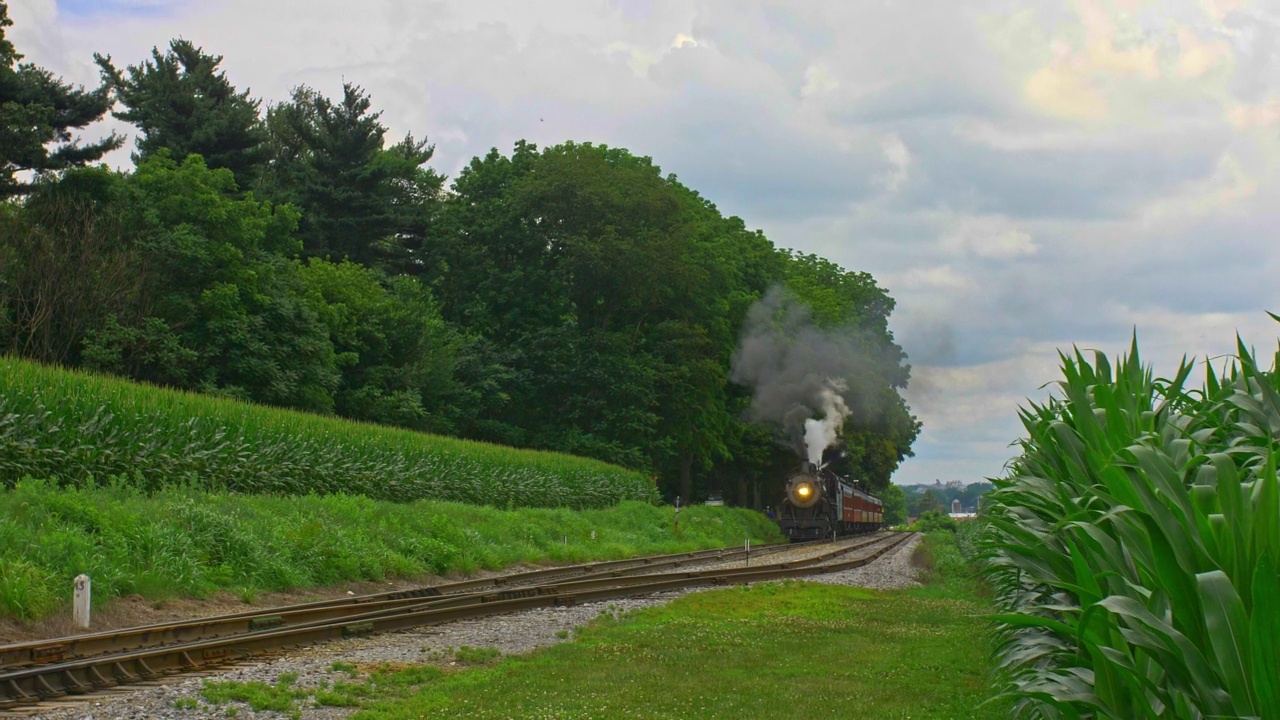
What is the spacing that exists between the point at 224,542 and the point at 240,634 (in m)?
5.80

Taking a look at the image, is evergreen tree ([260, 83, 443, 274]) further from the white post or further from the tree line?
the white post

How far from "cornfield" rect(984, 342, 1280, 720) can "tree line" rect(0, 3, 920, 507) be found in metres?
31.8

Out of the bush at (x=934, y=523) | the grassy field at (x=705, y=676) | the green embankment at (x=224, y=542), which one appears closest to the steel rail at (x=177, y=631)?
the green embankment at (x=224, y=542)

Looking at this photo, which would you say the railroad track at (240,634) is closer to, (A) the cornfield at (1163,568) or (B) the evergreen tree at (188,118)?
(A) the cornfield at (1163,568)

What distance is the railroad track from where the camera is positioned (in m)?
8.99

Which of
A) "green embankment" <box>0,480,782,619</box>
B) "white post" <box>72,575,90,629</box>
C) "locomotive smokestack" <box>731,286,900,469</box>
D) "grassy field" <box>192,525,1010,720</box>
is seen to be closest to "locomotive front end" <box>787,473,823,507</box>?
"locomotive smokestack" <box>731,286,900,469</box>

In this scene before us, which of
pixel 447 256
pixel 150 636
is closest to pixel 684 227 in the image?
pixel 447 256

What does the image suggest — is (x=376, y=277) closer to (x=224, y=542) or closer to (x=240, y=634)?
(x=224, y=542)

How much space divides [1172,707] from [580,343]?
1956 inches

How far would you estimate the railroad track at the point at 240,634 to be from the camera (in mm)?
8992

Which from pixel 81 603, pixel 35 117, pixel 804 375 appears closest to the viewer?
pixel 81 603

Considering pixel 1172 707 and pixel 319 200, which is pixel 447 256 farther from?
pixel 1172 707

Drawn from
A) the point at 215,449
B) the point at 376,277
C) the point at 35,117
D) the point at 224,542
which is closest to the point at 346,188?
the point at 376,277

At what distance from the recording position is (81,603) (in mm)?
12227
